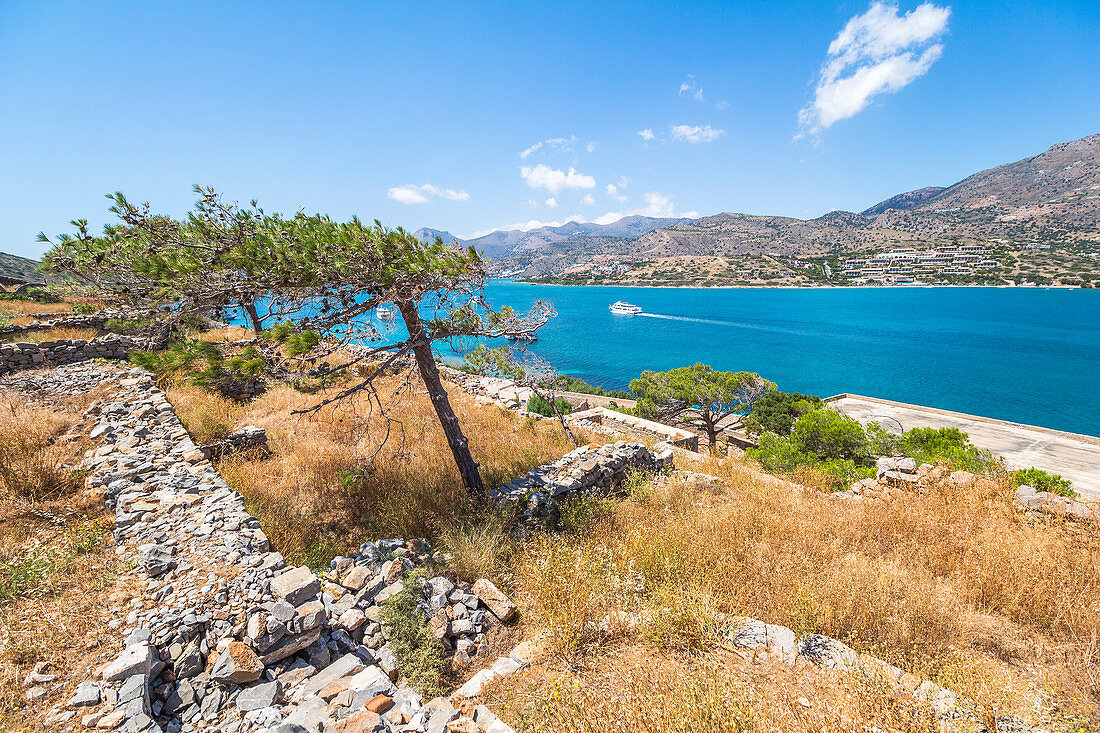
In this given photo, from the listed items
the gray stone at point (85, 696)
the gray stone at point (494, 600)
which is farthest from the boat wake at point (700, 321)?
the gray stone at point (85, 696)

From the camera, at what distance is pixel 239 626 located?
11.0ft

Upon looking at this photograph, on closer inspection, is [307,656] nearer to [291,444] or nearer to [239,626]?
[239,626]

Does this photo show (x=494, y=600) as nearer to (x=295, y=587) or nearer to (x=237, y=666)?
(x=295, y=587)

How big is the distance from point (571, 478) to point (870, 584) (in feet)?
13.9

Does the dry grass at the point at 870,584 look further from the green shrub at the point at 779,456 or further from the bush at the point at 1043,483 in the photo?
the green shrub at the point at 779,456

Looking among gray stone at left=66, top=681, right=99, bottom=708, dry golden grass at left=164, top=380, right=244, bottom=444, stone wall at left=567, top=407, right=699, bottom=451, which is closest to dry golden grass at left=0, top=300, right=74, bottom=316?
dry golden grass at left=164, top=380, right=244, bottom=444

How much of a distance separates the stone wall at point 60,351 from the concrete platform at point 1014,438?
37726mm

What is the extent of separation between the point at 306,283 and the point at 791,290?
151 meters

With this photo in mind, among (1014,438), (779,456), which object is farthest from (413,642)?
(1014,438)

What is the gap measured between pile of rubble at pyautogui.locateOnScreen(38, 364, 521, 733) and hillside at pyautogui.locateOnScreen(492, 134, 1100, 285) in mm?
151395

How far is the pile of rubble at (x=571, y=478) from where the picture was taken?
20.6 ft

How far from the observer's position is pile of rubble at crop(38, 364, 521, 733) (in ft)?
9.00

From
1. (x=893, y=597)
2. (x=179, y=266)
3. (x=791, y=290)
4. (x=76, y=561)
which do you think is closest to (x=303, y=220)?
(x=179, y=266)

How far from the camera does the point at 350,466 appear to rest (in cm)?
691
